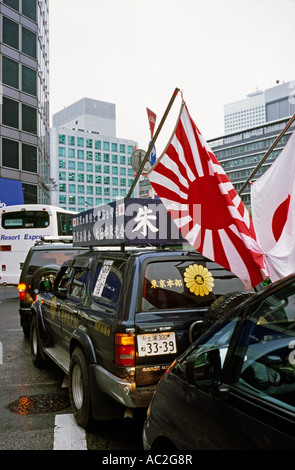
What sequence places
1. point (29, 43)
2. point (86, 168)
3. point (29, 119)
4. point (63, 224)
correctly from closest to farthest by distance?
point (63, 224)
point (29, 119)
point (29, 43)
point (86, 168)

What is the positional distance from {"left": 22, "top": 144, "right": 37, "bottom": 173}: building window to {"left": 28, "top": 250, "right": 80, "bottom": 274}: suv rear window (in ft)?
103

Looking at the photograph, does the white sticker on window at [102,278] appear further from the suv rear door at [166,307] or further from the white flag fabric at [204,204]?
the white flag fabric at [204,204]

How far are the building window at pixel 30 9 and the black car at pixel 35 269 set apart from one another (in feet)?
126

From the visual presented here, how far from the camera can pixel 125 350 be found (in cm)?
378

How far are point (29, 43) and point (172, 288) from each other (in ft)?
142

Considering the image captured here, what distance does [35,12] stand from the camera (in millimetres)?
42844

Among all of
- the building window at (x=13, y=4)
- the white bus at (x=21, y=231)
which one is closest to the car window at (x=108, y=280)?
the white bus at (x=21, y=231)

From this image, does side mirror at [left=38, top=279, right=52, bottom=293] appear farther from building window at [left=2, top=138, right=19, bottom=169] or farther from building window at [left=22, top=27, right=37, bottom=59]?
building window at [left=22, top=27, right=37, bottom=59]

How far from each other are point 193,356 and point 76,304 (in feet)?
8.93

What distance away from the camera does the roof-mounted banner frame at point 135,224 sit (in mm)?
4496

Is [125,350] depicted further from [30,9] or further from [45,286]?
[30,9]

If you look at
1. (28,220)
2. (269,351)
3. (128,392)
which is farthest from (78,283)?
(28,220)

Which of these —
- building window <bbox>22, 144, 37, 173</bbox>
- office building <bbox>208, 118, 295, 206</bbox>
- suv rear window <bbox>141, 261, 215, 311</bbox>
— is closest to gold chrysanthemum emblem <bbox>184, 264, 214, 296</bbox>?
suv rear window <bbox>141, 261, 215, 311</bbox>

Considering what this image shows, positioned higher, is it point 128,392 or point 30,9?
point 30,9
